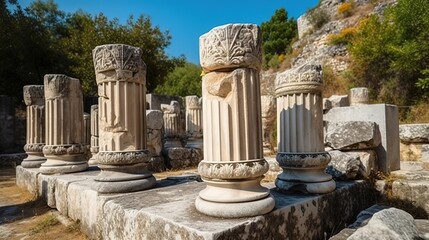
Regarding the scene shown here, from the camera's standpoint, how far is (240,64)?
2543mm

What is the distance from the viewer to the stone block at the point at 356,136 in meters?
4.22

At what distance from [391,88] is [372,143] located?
37.0ft

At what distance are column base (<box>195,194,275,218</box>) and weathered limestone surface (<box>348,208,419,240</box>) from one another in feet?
2.35

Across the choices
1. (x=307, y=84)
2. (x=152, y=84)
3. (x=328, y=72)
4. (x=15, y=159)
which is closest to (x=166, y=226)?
(x=307, y=84)

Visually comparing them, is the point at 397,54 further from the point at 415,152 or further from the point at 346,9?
the point at 346,9

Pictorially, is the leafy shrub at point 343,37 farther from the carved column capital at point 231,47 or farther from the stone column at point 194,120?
the carved column capital at point 231,47

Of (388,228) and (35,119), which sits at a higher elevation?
(35,119)

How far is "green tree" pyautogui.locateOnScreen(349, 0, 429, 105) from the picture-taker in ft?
38.3

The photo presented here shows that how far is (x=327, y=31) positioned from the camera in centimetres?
2267

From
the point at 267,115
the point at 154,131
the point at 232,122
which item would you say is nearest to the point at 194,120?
the point at 154,131

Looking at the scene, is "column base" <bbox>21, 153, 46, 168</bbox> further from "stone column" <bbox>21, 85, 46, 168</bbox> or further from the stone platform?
the stone platform

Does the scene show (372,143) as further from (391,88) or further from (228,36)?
(391,88)

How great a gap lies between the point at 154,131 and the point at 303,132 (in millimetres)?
5558

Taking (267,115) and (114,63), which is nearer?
(114,63)
